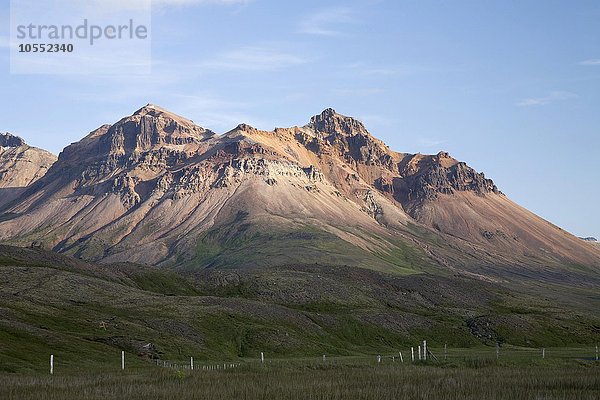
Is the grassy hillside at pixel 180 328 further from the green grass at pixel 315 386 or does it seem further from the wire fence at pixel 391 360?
the green grass at pixel 315 386

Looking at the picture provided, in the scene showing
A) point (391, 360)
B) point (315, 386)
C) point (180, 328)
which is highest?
point (315, 386)

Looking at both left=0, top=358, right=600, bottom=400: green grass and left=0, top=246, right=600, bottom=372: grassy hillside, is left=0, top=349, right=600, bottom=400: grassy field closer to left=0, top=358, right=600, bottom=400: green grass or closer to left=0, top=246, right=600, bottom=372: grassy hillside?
left=0, top=358, right=600, bottom=400: green grass

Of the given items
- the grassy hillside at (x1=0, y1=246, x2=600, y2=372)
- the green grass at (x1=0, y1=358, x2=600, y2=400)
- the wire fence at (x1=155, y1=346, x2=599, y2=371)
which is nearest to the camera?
the green grass at (x1=0, y1=358, x2=600, y2=400)

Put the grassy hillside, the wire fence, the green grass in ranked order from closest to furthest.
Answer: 1. the green grass
2. the wire fence
3. the grassy hillside

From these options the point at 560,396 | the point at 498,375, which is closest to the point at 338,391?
the point at 560,396

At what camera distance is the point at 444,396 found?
4519 cm

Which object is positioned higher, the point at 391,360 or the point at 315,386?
the point at 315,386

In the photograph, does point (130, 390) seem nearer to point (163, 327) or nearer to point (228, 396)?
point (228, 396)

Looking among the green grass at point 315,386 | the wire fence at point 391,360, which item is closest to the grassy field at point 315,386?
the green grass at point 315,386

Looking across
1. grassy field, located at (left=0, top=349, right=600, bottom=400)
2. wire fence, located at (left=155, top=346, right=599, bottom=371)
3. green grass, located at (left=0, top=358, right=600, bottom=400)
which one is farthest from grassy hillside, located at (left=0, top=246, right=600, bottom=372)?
grassy field, located at (left=0, top=349, right=600, bottom=400)

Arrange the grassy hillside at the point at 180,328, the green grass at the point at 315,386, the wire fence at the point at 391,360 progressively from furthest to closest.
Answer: the grassy hillside at the point at 180,328 → the wire fence at the point at 391,360 → the green grass at the point at 315,386

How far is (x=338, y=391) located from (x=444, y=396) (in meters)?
6.23

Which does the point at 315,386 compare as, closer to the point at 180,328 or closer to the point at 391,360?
the point at 391,360

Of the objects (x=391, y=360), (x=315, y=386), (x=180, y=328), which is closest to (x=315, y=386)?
(x=315, y=386)
